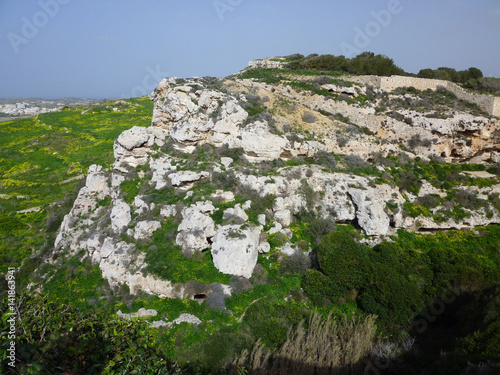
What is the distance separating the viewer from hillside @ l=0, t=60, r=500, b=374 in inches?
387

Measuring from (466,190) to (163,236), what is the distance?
Result: 2089cm

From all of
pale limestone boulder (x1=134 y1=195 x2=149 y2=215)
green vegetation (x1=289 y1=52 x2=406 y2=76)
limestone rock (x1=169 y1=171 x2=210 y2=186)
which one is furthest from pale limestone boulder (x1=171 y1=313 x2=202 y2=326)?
green vegetation (x1=289 y1=52 x2=406 y2=76)

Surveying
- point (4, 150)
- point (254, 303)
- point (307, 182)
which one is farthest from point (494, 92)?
point (4, 150)

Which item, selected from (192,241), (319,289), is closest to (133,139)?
(192,241)

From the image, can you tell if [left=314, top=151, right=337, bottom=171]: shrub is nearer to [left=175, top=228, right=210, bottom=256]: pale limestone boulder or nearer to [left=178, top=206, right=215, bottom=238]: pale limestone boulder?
[left=178, top=206, right=215, bottom=238]: pale limestone boulder

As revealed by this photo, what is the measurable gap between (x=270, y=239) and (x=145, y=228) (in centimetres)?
716

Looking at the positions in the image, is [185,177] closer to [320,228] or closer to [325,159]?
[320,228]

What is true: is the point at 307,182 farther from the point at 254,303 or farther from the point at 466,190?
the point at 466,190

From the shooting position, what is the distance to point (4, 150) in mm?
34094

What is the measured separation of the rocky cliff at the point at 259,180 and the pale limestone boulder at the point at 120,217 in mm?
70

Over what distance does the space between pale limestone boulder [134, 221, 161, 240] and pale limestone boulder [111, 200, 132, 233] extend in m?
1.19

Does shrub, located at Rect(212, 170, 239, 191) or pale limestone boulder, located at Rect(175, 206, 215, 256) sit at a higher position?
shrub, located at Rect(212, 170, 239, 191)

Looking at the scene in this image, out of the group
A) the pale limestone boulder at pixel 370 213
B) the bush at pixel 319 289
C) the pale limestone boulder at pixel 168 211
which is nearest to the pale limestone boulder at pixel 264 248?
the bush at pixel 319 289

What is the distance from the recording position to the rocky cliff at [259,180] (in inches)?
586
